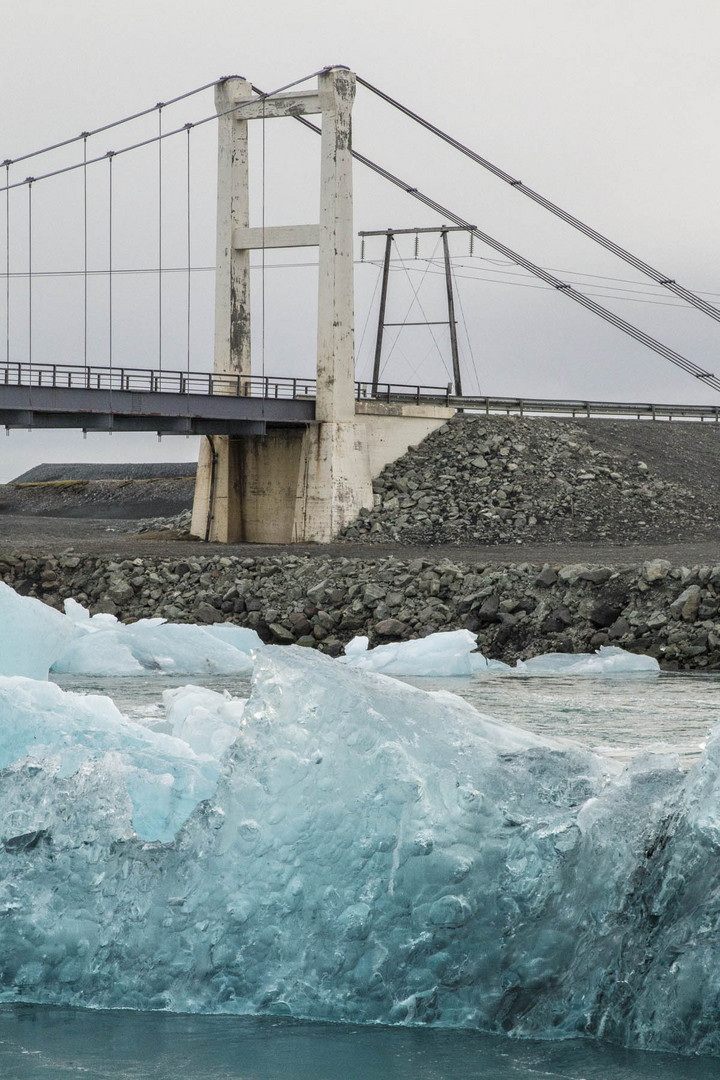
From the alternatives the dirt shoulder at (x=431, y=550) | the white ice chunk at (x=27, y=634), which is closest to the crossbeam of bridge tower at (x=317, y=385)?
the dirt shoulder at (x=431, y=550)

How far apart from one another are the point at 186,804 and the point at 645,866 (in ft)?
6.98

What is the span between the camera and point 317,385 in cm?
3269

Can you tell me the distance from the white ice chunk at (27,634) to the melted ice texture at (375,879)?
25.5ft

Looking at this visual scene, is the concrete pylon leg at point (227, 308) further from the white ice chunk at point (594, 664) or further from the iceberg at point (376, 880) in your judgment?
the iceberg at point (376, 880)

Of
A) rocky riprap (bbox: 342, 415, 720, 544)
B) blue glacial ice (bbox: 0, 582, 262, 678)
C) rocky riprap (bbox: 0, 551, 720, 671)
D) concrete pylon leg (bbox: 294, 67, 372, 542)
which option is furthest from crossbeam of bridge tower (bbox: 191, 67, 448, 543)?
blue glacial ice (bbox: 0, 582, 262, 678)

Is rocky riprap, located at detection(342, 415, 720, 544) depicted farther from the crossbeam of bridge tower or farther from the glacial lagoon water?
the glacial lagoon water

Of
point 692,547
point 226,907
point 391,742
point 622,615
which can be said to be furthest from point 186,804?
point 692,547

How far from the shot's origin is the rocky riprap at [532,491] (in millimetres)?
31250

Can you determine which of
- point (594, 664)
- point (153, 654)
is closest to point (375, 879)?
point (153, 654)

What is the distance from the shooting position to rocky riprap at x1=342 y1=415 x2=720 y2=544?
103 feet

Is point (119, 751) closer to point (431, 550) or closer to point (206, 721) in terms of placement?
point (206, 721)

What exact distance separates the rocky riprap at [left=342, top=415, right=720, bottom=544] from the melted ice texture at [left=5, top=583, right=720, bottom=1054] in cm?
2465

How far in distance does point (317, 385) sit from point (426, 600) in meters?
14.3

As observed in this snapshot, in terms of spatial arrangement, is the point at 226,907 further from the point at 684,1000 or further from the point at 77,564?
the point at 77,564
